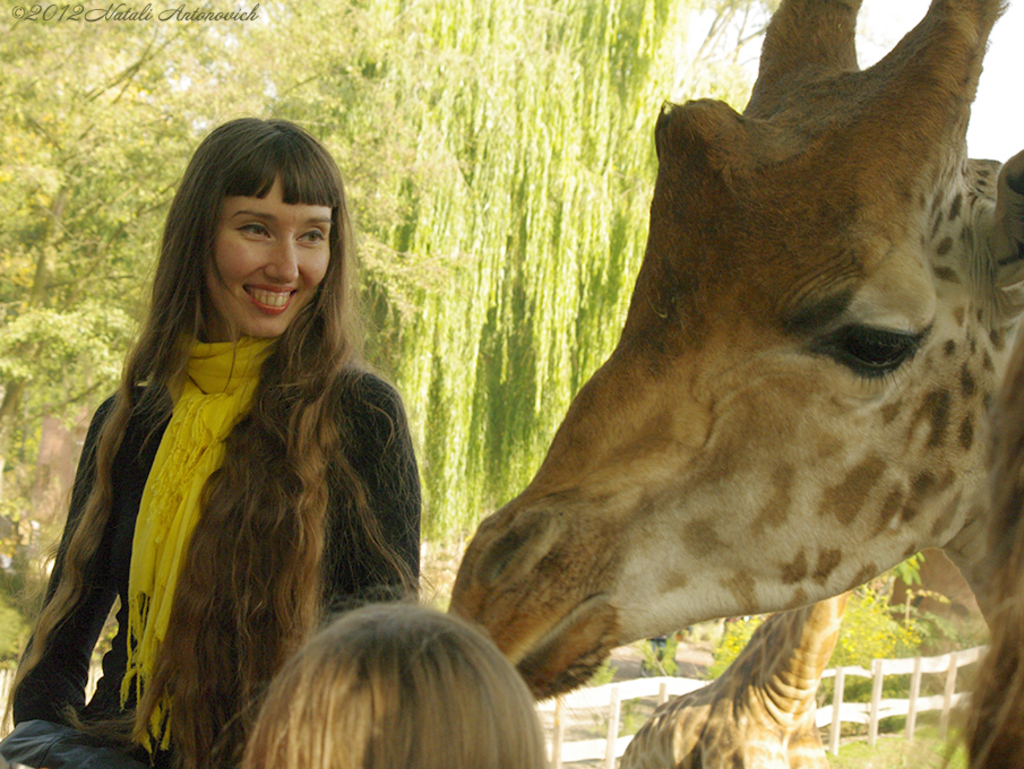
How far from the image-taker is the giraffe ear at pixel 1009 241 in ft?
4.04

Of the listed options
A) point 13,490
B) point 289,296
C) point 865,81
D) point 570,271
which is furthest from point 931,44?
point 13,490

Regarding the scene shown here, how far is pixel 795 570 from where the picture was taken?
1.25 metres

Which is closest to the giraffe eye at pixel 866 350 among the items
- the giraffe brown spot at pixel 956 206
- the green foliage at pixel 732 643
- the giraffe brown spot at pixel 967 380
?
the giraffe brown spot at pixel 967 380

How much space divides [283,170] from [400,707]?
1.13 metres

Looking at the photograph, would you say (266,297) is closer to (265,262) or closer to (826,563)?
(265,262)

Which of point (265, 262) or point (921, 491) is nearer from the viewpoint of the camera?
point (921, 491)

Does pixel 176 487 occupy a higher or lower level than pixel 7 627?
higher

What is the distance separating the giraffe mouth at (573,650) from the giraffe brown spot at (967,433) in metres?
0.60

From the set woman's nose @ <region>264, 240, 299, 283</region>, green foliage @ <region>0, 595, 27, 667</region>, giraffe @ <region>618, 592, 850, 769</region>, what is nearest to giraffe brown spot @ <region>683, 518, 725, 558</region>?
woman's nose @ <region>264, 240, 299, 283</region>

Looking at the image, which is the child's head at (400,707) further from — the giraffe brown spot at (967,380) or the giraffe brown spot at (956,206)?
the giraffe brown spot at (956,206)

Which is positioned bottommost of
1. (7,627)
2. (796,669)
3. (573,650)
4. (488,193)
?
(7,627)

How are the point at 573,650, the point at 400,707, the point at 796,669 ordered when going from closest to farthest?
1. the point at 400,707
2. the point at 573,650
3. the point at 796,669

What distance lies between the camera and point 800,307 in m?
1.24

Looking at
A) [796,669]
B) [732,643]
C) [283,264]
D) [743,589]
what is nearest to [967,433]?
[743,589]
